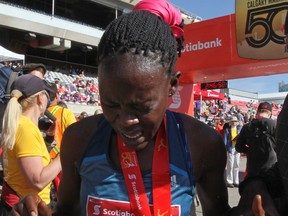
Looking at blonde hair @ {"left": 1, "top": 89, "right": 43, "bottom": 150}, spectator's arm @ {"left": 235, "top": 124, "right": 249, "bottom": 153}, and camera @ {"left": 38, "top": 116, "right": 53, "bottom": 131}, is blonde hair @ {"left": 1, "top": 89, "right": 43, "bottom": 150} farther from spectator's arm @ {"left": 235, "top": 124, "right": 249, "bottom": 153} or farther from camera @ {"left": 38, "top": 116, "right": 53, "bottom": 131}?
spectator's arm @ {"left": 235, "top": 124, "right": 249, "bottom": 153}

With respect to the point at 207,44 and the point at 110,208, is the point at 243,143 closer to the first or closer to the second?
the point at 207,44

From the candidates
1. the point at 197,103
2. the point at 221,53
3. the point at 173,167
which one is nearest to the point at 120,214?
the point at 173,167

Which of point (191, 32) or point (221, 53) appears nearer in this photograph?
point (221, 53)

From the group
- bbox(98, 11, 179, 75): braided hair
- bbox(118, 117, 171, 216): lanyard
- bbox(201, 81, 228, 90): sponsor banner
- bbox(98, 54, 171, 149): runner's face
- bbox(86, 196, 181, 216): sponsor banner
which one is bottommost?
bbox(86, 196, 181, 216): sponsor banner

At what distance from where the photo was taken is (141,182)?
116cm

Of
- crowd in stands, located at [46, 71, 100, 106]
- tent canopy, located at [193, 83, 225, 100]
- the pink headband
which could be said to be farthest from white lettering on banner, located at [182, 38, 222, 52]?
crowd in stands, located at [46, 71, 100, 106]

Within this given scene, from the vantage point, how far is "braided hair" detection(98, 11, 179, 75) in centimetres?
108

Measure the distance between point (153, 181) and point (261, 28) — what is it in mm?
5263

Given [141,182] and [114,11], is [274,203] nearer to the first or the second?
[141,182]

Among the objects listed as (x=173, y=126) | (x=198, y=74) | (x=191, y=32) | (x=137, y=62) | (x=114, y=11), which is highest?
(x=114, y=11)

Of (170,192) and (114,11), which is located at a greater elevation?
(114,11)

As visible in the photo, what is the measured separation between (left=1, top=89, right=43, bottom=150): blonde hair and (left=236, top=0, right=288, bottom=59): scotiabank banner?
4.24m

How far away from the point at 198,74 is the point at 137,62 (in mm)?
6148

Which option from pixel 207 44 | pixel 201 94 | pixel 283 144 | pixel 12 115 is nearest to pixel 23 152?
pixel 12 115
